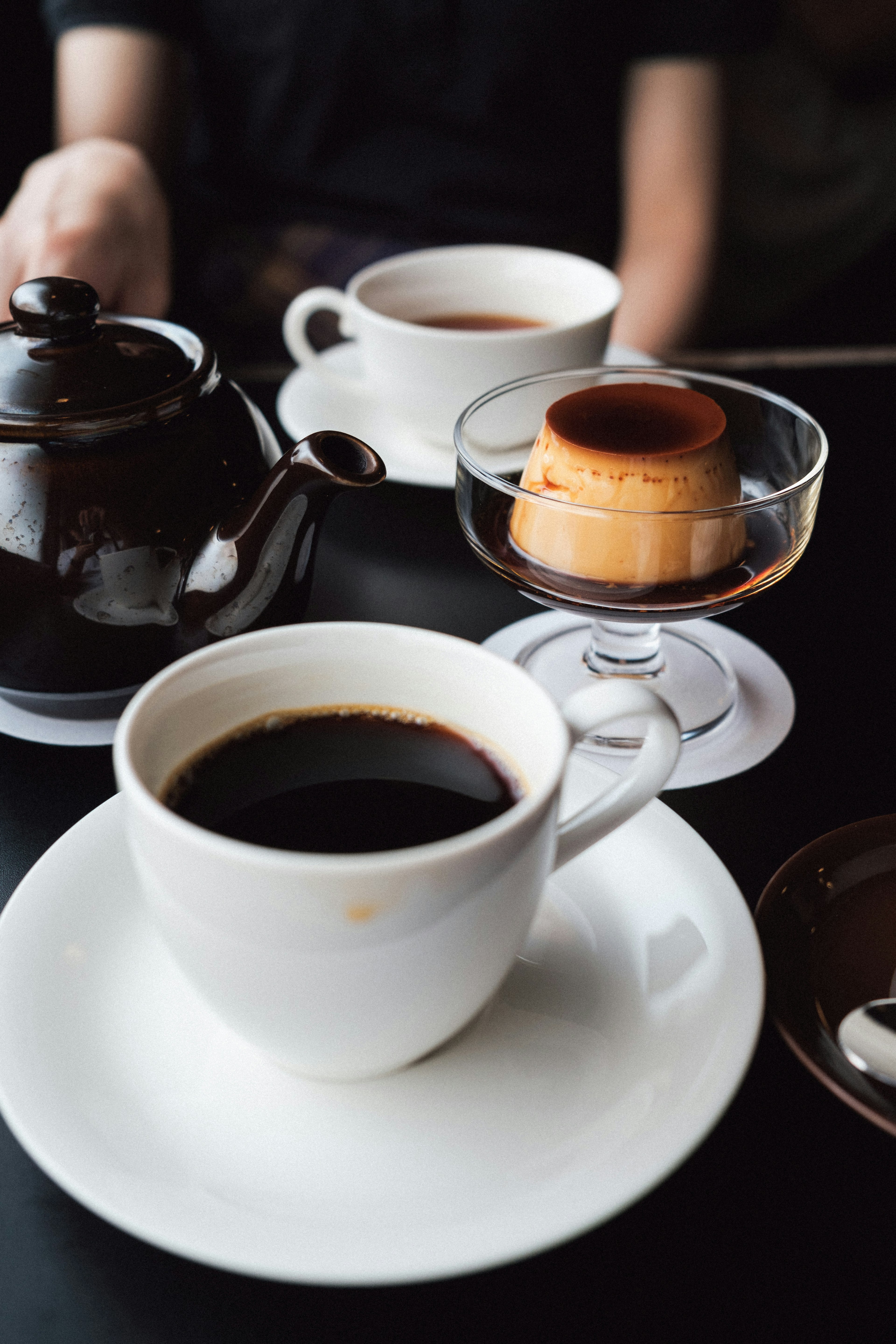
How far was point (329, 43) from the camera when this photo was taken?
61.2 inches

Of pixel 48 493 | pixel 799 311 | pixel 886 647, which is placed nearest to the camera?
pixel 48 493

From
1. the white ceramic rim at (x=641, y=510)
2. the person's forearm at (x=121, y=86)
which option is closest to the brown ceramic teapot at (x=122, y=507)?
the white ceramic rim at (x=641, y=510)

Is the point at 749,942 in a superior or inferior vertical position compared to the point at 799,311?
superior

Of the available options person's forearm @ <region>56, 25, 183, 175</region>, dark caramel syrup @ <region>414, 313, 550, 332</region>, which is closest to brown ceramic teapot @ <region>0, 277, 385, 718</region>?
dark caramel syrup @ <region>414, 313, 550, 332</region>

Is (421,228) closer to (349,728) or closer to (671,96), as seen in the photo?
(671,96)

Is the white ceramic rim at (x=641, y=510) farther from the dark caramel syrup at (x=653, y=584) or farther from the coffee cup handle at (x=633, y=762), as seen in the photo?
the coffee cup handle at (x=633, y=762)

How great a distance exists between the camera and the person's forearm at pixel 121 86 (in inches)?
63.2

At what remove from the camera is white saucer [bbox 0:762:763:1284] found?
36cm

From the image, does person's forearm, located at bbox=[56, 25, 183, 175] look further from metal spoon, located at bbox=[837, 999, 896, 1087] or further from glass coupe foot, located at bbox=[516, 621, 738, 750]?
metal spoon, located at bbox=[837, 999, 896, 1087]

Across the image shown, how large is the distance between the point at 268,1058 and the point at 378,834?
0.31 ft

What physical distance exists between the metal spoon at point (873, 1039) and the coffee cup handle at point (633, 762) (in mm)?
119

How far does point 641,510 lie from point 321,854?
0.36 metres

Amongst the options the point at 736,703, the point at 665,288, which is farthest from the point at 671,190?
the point at 736,703

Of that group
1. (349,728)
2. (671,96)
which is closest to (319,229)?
(671,96)
